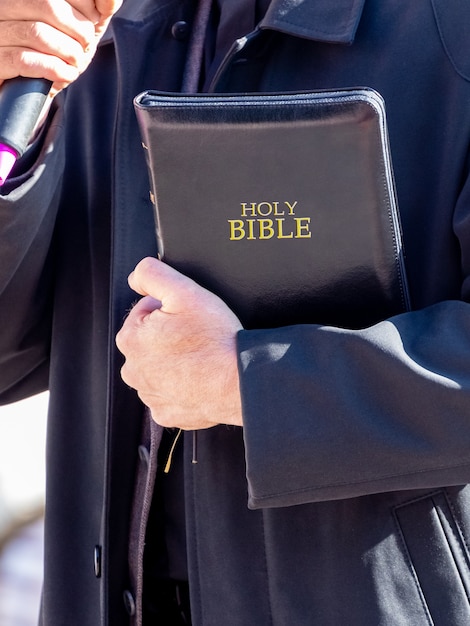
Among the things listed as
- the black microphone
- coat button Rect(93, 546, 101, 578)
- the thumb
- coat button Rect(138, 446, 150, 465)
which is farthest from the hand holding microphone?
coat button Rect(93, 546, 101, 578)

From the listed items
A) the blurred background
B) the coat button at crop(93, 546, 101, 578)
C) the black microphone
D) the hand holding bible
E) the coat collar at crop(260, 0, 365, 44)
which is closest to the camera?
the black microphone

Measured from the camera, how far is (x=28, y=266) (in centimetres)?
144

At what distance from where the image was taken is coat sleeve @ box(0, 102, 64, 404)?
134 cm

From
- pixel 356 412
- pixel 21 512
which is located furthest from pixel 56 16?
pixel 21 512

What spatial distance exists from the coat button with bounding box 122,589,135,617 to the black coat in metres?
0.02

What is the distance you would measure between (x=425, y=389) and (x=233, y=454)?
0.97 ft

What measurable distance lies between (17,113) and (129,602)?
2.35 ft

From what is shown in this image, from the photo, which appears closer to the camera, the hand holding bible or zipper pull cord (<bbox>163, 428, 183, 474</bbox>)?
the hand holding bible

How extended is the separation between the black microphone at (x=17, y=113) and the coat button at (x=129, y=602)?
643 millimetres

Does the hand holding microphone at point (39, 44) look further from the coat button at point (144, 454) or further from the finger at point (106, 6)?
the coat button at point (144, 454)

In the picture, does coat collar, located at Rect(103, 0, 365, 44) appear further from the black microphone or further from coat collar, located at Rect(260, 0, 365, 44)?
the black microphone

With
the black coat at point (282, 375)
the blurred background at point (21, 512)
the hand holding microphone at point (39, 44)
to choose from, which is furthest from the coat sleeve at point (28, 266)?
the blurred background at point (21, 512)

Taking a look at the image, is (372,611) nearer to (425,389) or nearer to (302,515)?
(302,515)

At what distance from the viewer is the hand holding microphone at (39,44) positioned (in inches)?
43.9
